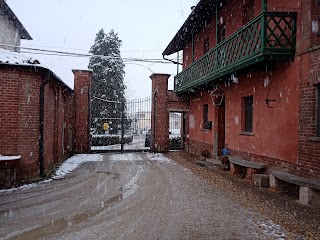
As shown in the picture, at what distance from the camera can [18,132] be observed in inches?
318

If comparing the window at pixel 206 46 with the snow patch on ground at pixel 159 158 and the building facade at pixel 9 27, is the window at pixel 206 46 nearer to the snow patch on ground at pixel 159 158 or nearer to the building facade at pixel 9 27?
the snow patch on ground at pixel 159 158

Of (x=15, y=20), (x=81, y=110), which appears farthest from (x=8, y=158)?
(x=15, y=20)

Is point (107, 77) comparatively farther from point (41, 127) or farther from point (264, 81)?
point (264, 81)

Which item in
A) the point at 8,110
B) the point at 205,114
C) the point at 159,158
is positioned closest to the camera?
the point at 8,110

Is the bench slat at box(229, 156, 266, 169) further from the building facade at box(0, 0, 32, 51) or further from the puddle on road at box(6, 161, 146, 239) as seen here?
the building facade at box(0, 0, 32, 51)

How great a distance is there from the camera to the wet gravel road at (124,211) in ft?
15.4

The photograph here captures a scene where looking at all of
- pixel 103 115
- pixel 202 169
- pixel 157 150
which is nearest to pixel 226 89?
pixel 202 169

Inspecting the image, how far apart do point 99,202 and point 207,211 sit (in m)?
2.30

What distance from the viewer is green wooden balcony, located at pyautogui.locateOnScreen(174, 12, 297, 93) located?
754 centimetres

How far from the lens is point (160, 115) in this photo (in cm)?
1677

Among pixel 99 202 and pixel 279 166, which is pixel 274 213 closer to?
pixel 279 166

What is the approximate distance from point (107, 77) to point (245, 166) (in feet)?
67.4

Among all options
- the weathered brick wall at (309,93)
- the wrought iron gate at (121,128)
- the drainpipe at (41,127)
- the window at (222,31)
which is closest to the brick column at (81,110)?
the wrought iron gate at (121,128)

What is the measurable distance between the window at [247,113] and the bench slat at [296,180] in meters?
2.89
